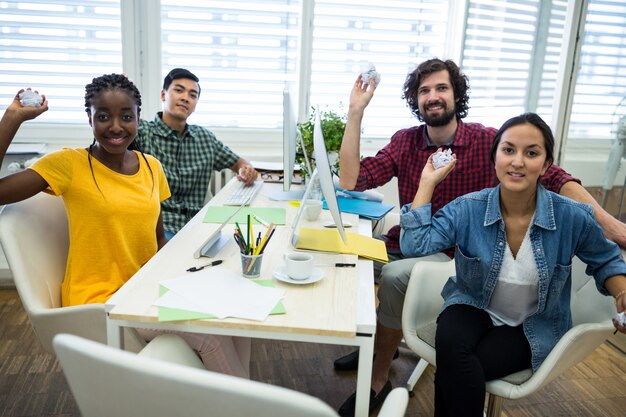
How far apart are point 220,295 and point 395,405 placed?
52 centimetres

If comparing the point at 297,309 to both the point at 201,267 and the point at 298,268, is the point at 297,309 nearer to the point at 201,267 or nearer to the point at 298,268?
the point at 298,268

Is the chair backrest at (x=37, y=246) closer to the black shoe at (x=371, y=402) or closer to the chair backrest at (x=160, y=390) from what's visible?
the chair backrest at (x=160, y=390)

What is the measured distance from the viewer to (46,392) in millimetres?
2164

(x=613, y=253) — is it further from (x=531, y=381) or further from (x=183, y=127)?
(x=183, y=127)

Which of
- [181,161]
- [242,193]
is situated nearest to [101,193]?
[242,193]

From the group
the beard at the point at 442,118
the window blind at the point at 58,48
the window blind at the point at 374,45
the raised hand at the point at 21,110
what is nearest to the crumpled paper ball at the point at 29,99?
the raised hand at the point at 21,110

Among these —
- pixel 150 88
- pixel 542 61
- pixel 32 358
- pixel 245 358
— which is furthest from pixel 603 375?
pixel 150 88

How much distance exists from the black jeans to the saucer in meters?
0.40

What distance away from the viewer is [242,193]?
7.99 ft

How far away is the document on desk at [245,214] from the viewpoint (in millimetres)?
2045

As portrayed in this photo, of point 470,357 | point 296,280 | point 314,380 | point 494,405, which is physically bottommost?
point 314,380

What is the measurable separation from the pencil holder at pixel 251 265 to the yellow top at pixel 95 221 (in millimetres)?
448

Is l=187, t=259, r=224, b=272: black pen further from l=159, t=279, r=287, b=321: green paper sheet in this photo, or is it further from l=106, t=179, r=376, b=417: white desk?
l=159, t=279, r=287, b=321: green paper sheet

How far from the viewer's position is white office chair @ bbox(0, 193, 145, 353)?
5.06 ft
